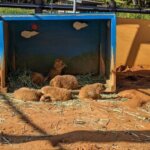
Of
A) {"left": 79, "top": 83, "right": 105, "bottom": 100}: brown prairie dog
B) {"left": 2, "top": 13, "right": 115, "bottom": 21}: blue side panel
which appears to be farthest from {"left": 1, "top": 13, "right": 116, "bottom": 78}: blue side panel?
{"left": 79, "top": 83, "right": 105, "bottom": 100}: brown prairie dog

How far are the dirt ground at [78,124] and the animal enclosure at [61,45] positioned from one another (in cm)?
117

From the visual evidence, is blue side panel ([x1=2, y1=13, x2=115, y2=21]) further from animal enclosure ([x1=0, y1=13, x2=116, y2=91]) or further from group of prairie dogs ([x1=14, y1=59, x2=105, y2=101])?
group of prairie dogs ([x1=14, y1=59, x2=105, y2=101])

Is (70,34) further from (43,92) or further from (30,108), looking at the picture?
(30,108)

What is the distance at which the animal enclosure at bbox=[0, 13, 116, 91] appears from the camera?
300 inches

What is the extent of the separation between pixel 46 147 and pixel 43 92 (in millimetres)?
1962

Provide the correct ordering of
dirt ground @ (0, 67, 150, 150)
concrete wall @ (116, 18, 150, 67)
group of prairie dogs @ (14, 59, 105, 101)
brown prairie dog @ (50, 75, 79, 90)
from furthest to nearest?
concrete wall @ (116, 18, 150, 67)
brown prairie dog @ (50, 75, 79, 90)
group of prairie dogs @ (14, 59, 105, 101)
dirt ground @ (0, 67, 150, 150)

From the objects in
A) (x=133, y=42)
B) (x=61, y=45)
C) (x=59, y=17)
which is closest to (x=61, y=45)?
(x=61, y=45)

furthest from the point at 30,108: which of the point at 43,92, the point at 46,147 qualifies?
the point at 46,147

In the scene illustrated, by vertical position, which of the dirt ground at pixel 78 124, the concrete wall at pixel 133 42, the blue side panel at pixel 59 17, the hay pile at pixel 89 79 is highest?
the blue side panel at pixel 59 17

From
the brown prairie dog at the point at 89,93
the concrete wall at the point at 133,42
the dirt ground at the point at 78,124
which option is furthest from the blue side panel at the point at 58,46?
the brown prairie dog at the point at 89,93

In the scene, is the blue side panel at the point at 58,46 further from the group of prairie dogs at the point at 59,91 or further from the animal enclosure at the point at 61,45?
the group of prairie dogs at the point at 59,91

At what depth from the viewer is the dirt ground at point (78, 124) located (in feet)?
15.5

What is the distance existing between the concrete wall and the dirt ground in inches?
86.2

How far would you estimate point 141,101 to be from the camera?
644 centimetres
